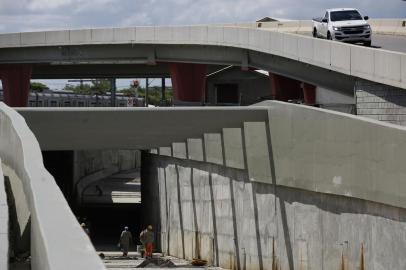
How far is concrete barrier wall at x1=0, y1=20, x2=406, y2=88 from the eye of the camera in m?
25.8

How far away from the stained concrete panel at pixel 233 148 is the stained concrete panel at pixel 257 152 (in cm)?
41

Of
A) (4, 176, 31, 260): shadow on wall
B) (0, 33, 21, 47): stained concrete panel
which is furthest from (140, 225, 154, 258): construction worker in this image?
(0, 33, 21, 47): stained concrete panel

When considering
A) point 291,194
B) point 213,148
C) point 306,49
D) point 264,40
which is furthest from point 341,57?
point 264,40

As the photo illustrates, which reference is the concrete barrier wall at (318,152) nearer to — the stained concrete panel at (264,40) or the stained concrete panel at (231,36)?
the stained concrete panel at (264,40)

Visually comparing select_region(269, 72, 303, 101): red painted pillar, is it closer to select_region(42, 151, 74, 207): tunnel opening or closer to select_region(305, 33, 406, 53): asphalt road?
select_region(305, 33, 406, 53): asphalt road

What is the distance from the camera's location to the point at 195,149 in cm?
3206

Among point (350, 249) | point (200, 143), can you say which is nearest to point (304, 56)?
point (200, 143)

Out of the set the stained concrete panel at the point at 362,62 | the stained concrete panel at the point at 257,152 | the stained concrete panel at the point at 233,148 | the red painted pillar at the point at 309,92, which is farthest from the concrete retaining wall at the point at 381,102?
Result: the red painted pillar at the point at 309,92

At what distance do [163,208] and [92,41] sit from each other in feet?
74.5

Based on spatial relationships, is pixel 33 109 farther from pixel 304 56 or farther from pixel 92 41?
pixel 92 41

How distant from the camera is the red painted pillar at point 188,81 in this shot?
58.2 m

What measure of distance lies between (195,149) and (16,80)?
1519 inches

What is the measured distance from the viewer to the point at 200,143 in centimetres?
3145

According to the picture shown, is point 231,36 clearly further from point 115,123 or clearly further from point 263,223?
point 263,223
